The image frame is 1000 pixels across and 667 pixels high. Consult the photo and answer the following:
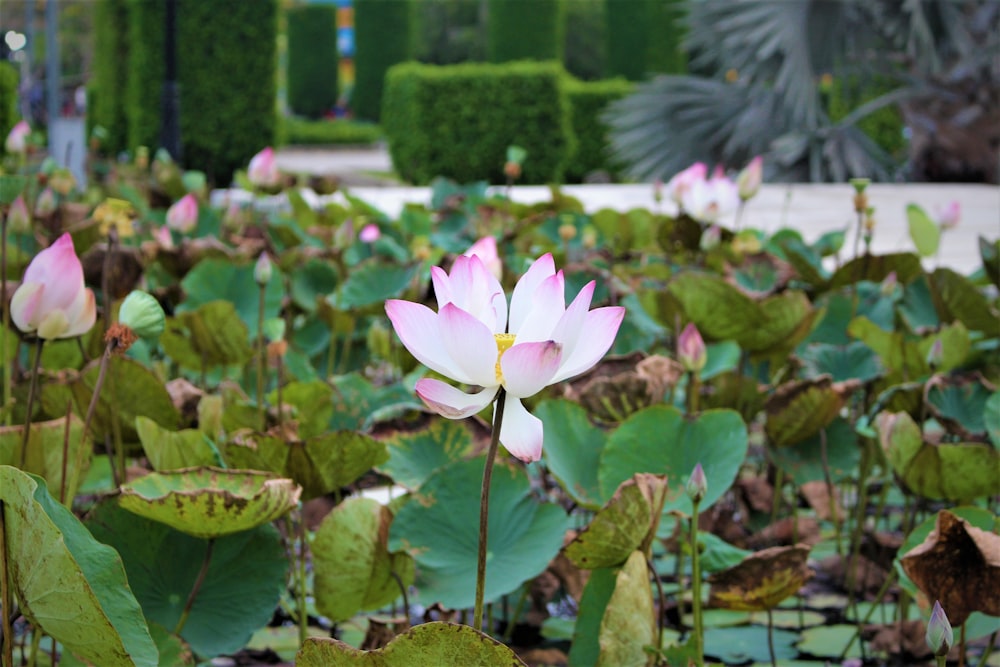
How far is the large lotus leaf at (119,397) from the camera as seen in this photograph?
0.93 m

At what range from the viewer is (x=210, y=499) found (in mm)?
669

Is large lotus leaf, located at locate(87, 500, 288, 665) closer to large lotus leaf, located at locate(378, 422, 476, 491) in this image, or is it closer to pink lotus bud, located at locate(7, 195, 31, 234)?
large lotus leaf, located at locate(378, 422, 476, 491)

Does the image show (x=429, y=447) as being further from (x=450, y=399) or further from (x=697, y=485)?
(x=450, y=399)

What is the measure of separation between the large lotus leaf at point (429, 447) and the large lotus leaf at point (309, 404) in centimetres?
8

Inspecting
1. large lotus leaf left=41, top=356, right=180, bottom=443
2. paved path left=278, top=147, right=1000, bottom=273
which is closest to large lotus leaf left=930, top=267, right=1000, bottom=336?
large lotus leaf left=41, top=356, right=180, bottom=443

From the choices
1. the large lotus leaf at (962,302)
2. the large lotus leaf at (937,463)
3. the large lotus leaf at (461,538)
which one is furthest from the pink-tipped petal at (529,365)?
the large lotus leaf at (962,302)

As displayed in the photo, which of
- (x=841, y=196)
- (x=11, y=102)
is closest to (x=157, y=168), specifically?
(x=841, y=196)

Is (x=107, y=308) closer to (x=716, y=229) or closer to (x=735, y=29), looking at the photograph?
(x=716, y=229)

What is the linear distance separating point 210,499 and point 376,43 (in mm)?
15115

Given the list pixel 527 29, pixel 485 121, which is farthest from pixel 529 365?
pixel 527 29

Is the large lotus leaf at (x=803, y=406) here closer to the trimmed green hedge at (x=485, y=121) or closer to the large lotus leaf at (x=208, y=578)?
the large lotus leaf at (x=208, y=578)

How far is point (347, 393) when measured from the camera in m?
1.09

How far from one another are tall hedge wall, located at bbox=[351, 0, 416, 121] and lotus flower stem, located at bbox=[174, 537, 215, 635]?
14.5 metres

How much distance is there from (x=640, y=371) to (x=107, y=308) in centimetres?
51
